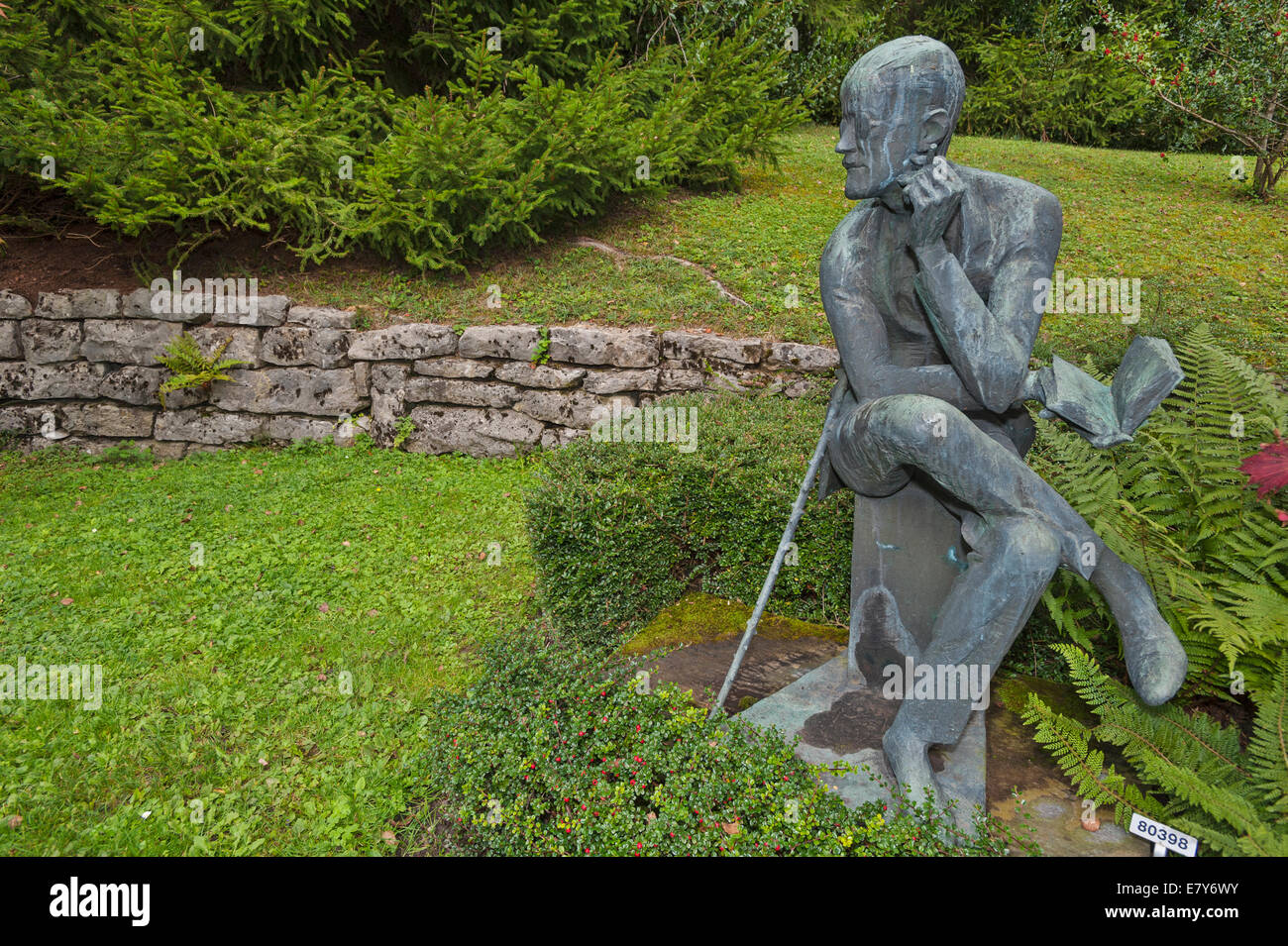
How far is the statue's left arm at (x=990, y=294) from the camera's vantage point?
2.35 m

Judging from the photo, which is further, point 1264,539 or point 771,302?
point 771,302

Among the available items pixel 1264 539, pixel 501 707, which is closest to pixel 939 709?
pixel 501 707

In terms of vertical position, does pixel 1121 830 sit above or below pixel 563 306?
below

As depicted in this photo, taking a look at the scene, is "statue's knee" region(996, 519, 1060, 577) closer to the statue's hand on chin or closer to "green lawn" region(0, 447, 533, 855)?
the statue's hand on chin

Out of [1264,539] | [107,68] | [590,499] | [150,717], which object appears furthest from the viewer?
[107,68]

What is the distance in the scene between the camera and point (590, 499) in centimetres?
441

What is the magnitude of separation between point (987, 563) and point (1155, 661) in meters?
0.60

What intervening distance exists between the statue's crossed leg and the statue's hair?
861 mm

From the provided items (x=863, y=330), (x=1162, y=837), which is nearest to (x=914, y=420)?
(x=863, y=330)

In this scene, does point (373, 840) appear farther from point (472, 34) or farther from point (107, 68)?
point (107, 68)

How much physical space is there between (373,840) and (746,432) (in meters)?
3.02

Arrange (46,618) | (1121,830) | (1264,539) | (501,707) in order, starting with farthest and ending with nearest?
(46,618) < (1264,539) < (501,707) < (1121,830)

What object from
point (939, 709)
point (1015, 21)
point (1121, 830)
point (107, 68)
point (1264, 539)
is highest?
point (1015, 21)

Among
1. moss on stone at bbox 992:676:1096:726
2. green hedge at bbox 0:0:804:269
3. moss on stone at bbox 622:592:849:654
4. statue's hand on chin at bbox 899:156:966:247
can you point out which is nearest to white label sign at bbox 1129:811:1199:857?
moss on stone at bbox 992:676:1096:726
